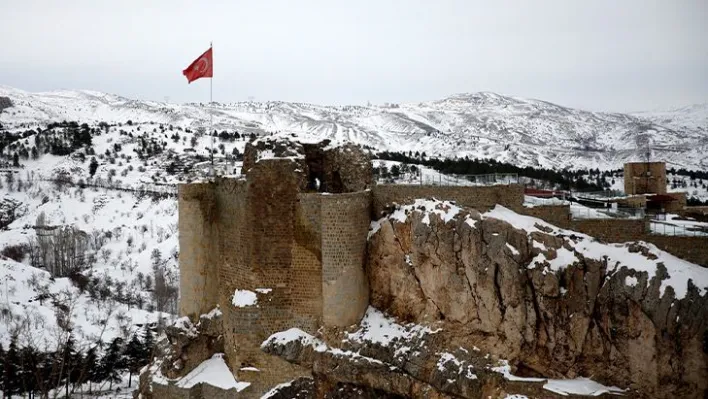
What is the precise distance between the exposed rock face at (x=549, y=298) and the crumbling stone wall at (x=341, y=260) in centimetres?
125

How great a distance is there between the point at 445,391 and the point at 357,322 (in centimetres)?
462

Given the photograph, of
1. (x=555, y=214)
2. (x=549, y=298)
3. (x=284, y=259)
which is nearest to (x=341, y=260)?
(x=284, y=259)

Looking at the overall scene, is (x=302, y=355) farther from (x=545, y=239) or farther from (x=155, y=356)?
(x=545, y=239)

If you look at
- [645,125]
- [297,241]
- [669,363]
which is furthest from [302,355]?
[645,125]

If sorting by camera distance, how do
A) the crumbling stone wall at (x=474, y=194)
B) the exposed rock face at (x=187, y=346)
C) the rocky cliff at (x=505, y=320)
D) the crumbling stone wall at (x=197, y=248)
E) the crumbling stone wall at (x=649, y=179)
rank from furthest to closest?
the crumbling stone wall at (x=649, y=179), the crumbling stone wall at (x=197, y=248), the exposed rock face at (x=187, y=346), the crumbling stone wall at (x=474, y=194), the rocky cliff at (x=505, y=320)

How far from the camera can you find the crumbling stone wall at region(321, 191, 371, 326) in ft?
77.0

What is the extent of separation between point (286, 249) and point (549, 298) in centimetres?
1047

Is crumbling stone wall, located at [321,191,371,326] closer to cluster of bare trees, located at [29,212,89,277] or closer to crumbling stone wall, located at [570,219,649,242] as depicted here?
crumbling stone wall, located at [570,219,649,242]

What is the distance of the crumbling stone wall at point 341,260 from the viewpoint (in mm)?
23484

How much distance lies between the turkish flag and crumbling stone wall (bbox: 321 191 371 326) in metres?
9.94

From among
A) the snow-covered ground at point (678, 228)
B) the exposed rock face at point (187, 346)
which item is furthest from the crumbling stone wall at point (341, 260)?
the snow-covered ground at point (678, 228)

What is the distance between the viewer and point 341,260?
23.5 meters

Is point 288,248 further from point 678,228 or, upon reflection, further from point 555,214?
point 678,228

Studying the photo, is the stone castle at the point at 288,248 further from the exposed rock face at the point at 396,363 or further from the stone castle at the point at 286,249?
the exposed rock face at the point at 396,363
